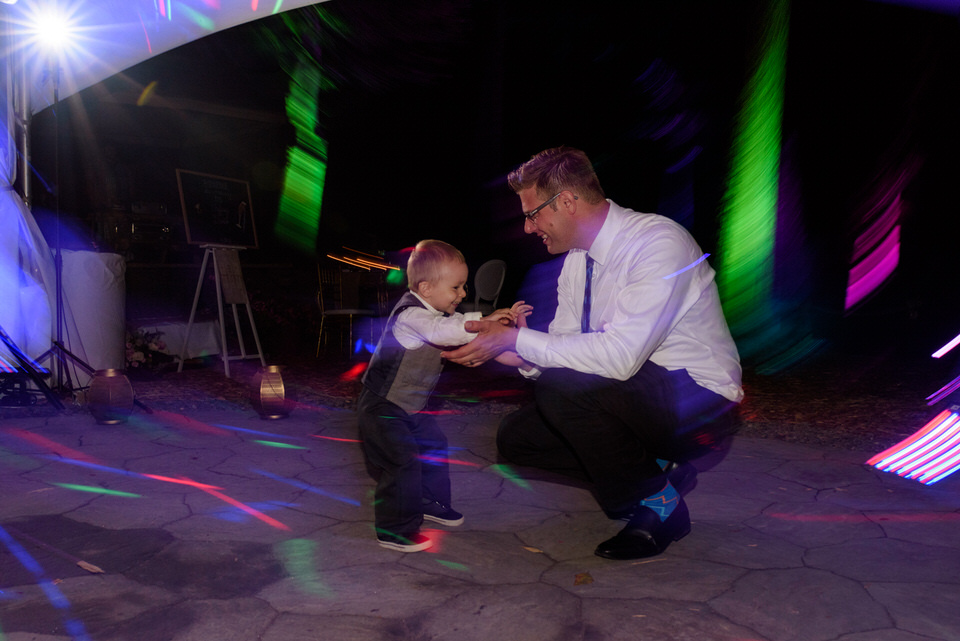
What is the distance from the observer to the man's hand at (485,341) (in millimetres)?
2350

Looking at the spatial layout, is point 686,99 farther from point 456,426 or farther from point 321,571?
point 321,571

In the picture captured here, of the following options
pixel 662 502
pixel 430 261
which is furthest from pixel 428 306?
pixel 662 502

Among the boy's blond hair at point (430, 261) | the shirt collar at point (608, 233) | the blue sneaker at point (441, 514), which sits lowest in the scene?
the blue sneaker at point (441, 514)

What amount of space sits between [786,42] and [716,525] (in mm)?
7976

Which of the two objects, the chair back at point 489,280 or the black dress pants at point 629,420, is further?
the chair back at point 489,280

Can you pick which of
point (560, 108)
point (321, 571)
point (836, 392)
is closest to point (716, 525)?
point (321, 571)

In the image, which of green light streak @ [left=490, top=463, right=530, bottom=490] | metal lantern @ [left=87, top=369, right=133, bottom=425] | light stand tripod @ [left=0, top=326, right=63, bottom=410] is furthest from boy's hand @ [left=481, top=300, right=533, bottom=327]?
light stand tripod @ [left=0, top=326, right=63, bottom=410]

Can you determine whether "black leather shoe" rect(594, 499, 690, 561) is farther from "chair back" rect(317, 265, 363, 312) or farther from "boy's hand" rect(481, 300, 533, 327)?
"chair back" rect(317, 265, 363, 312)

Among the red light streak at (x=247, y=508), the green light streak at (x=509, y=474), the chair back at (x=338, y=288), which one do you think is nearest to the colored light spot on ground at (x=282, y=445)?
the red light streak at (x=247, y=508)

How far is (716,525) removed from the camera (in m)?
2.63

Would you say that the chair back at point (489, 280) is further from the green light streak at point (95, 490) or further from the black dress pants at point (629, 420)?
the black dress pants at point (629, 420)

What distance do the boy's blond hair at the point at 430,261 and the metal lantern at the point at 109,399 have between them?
2724mm

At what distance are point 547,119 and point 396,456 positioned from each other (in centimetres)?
777

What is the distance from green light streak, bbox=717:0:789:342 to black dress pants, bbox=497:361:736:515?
22.3ft
